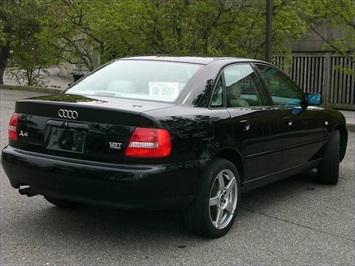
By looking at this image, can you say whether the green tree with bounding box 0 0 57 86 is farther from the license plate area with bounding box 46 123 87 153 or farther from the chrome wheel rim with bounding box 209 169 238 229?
the chrome wheel rim with bounding box 209 169 238 229

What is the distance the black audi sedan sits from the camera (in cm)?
364

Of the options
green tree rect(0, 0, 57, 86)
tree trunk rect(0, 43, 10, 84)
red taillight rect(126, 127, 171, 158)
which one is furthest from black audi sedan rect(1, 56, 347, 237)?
tree trunk rect(0, 43, 10, 84)

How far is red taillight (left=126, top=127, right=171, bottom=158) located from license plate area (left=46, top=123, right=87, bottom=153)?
41 cm

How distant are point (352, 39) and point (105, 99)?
38.7ft

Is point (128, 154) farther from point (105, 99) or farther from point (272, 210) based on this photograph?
point (272, 210)

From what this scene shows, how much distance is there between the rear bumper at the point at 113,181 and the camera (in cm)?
359

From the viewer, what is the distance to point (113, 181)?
3586 millimetres

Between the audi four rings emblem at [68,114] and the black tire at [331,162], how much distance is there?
3.47 meters

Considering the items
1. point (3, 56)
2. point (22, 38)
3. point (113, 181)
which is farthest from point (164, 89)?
point (3, 56)

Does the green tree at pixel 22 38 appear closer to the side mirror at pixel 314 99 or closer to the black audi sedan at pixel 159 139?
the side mirror at pixel 314 99

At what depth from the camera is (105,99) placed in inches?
160

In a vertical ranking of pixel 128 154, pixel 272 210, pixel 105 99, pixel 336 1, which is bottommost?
pixel 272 210

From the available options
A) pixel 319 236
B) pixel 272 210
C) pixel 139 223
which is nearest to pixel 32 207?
pixel 139 223

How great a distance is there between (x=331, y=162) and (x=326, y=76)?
39.1 ft
